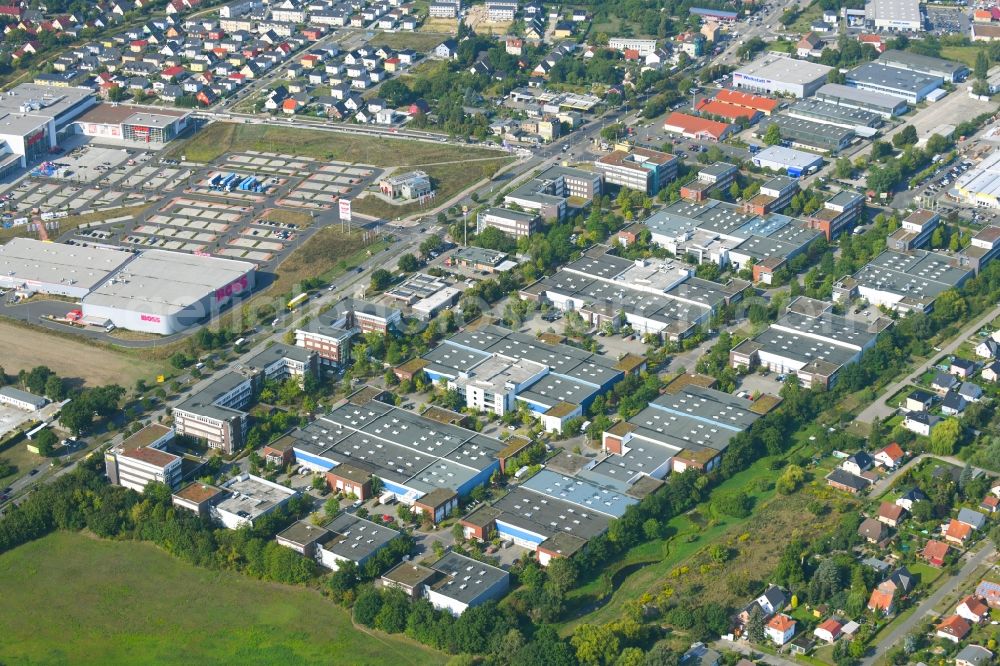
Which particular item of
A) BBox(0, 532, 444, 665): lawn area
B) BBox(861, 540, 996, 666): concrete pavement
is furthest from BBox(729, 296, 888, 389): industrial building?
BBox(0, 532, 444, 665): lawn area

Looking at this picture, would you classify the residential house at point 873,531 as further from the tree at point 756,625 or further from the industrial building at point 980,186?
the industrial building at point 980,186

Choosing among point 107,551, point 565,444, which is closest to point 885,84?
point 565,444

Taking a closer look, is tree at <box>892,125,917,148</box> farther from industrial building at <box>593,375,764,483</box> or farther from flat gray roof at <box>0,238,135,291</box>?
flat gray roof at <box>0,238,135,291</box>

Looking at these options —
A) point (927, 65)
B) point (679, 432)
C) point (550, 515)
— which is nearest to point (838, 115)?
point (927, 65)

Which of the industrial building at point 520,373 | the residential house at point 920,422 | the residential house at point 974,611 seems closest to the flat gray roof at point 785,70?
the industrial building at point 520,373

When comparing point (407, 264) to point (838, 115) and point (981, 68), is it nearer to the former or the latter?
point (838, 115)
